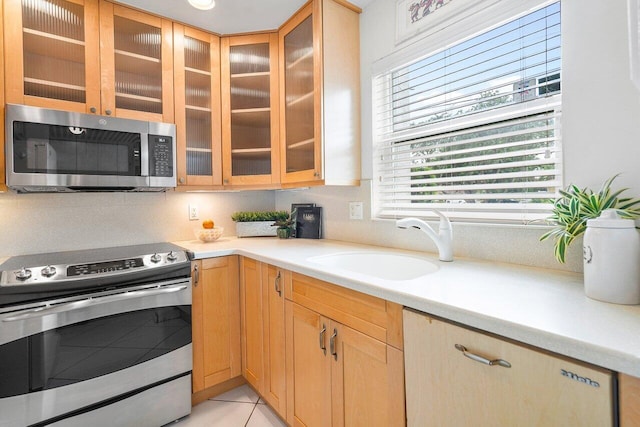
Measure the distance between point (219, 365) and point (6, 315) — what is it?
3.50 ft

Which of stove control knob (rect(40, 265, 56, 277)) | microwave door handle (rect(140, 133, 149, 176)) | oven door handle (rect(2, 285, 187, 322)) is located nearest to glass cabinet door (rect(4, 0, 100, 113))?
microwave door handle (rect(140, 133, 149, 176))

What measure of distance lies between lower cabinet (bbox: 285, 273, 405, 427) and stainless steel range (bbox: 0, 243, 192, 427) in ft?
2.21

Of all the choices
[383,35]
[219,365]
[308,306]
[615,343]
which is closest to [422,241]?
[308,306]

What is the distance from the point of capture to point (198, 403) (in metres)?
1.89

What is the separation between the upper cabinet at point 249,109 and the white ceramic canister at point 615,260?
5.80ft

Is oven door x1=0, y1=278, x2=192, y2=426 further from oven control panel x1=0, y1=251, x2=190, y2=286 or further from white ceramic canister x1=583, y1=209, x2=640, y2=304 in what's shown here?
white ceramic canister x1=583, y1=209, x2=640, y2=304

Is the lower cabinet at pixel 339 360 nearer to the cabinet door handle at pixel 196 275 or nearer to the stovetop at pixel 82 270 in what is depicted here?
the cabinet door handle at pixel 196 275

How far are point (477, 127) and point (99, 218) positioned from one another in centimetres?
232

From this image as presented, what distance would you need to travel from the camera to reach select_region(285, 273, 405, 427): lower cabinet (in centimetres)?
104

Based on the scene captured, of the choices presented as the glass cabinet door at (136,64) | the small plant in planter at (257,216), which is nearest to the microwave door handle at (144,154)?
the glass cabinet door at (136,64)

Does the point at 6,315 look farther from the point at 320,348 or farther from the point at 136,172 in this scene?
the point at 320,348

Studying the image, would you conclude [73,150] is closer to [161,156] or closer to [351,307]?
[161,156]

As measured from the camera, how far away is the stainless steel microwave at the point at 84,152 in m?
1.54

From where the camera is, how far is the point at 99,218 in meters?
2.04
